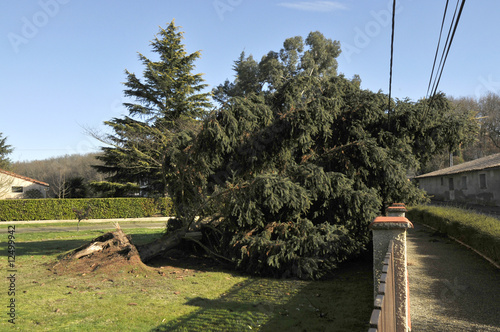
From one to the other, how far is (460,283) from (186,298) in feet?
16.7

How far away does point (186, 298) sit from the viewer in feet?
21.0

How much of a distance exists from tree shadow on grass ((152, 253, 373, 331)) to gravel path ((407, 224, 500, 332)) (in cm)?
85

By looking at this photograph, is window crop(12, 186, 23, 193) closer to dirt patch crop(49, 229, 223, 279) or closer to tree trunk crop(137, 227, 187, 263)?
dirt patch crop(49, 229, 223, 279)

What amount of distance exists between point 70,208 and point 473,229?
23798mm

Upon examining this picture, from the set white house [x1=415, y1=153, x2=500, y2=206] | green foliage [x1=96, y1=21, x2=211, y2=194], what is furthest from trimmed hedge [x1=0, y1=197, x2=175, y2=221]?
white house [x1=415, y1=153, x2=500, y2=206]

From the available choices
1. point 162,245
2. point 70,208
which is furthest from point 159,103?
point 162,245

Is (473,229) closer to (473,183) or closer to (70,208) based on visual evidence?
(473,183)

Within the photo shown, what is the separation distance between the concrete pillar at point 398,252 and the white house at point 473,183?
A: 2237 cm

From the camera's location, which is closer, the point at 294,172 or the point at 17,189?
the point at 294,172

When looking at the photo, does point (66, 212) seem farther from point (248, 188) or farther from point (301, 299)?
point (301, 299)

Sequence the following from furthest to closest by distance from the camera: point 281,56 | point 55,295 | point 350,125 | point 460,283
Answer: point 281,56
point 350,125
point 460,283
point 55,295

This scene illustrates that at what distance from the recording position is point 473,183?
90.8ft

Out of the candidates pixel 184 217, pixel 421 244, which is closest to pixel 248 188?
pixel 184 217

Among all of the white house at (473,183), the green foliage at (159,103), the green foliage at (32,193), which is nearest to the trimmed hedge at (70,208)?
the green foliage at (159,103)
